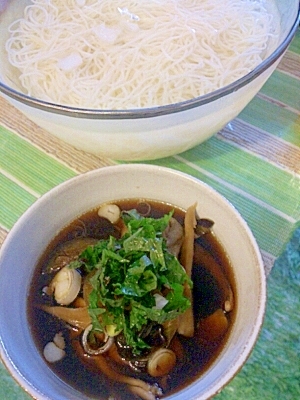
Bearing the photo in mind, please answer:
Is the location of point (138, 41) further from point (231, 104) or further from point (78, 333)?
point (78, 333)

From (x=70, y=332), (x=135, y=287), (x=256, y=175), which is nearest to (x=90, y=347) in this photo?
(x=70, y=332)

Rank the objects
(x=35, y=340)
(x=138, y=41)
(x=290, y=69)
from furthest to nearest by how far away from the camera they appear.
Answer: (x=290, y=69), (x=138, y=41), (x=35, y=340)

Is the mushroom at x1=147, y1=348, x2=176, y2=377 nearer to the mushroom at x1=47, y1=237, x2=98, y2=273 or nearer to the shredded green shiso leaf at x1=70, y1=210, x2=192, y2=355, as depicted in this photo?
the shredded green shiso leaf at x1=70, y1=210, x2=192, y2=355

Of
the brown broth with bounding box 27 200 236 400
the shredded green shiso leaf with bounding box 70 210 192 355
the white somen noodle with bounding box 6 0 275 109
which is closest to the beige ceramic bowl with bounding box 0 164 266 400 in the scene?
the brown broth with bounding box 27 200 236 400

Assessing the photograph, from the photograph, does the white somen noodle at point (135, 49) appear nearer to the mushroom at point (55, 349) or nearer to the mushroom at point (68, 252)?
the mushroom at point (68, 252)

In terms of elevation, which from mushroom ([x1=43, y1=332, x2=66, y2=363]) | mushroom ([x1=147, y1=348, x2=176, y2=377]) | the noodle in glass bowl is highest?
the noodle in glass bowl

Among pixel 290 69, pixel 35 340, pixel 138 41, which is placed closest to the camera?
pixel 35 340

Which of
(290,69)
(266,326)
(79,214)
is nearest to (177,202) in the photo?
(79,214)

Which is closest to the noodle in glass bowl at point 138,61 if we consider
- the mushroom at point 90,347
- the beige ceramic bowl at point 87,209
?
the beige ceramic bowl at point 87,209
